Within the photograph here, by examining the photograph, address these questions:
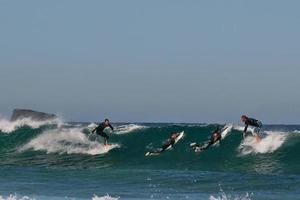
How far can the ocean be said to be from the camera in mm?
17828

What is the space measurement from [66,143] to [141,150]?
4510 mm

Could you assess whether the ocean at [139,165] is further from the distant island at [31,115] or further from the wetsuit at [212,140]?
the distant island at [31,115]

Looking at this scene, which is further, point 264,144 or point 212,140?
point 264,144

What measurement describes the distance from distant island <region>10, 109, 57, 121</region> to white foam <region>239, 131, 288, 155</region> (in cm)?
1310

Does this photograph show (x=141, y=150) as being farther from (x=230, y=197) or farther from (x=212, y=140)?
(x=230, y=197)

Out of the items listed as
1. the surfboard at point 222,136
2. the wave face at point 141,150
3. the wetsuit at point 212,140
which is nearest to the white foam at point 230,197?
the wave face at point 141,150

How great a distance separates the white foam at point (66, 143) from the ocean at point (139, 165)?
0.04 metres

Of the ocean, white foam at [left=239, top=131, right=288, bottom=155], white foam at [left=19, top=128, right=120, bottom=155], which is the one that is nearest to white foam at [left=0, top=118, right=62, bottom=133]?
the ocean

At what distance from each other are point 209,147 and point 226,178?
663 cm

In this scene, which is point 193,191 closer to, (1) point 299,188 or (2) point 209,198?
(2) point 209,198

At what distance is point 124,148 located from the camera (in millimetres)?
29812

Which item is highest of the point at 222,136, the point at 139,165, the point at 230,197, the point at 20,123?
the point at 20,123

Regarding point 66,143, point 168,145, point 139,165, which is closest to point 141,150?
point 168,145

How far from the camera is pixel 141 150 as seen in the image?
29312mm
